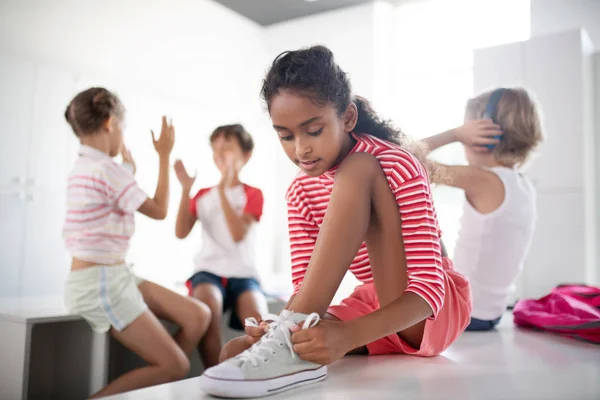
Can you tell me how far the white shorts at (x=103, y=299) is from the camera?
4.84ft

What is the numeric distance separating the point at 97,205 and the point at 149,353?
429mm

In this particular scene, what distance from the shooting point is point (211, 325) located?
6.10 feet

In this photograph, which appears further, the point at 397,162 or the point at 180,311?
the point at 180,311

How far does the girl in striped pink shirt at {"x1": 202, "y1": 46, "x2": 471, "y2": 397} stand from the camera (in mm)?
802

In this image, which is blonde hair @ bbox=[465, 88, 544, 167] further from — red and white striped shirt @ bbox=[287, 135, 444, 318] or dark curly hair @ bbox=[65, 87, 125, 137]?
dark curly hair @ bbox=[65, 87, 125, 137]

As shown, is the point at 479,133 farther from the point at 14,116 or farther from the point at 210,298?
the point at 14,116

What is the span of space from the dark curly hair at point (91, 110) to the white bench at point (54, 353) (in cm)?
53

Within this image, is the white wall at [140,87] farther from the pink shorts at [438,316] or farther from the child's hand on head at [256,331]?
the child's hand on head at [256,331]

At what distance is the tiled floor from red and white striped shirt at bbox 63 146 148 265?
74 centimetres

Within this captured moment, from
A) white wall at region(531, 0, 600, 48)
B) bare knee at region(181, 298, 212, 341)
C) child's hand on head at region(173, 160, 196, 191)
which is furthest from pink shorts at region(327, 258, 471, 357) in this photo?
white wall at region(531, 0, 600, 48)

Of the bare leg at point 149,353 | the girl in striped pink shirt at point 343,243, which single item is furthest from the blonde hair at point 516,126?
the bare leg at point 149,353

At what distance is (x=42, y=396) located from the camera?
1.57 metres

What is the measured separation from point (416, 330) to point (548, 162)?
188cm

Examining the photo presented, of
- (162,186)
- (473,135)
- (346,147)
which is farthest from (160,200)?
(473,135)
